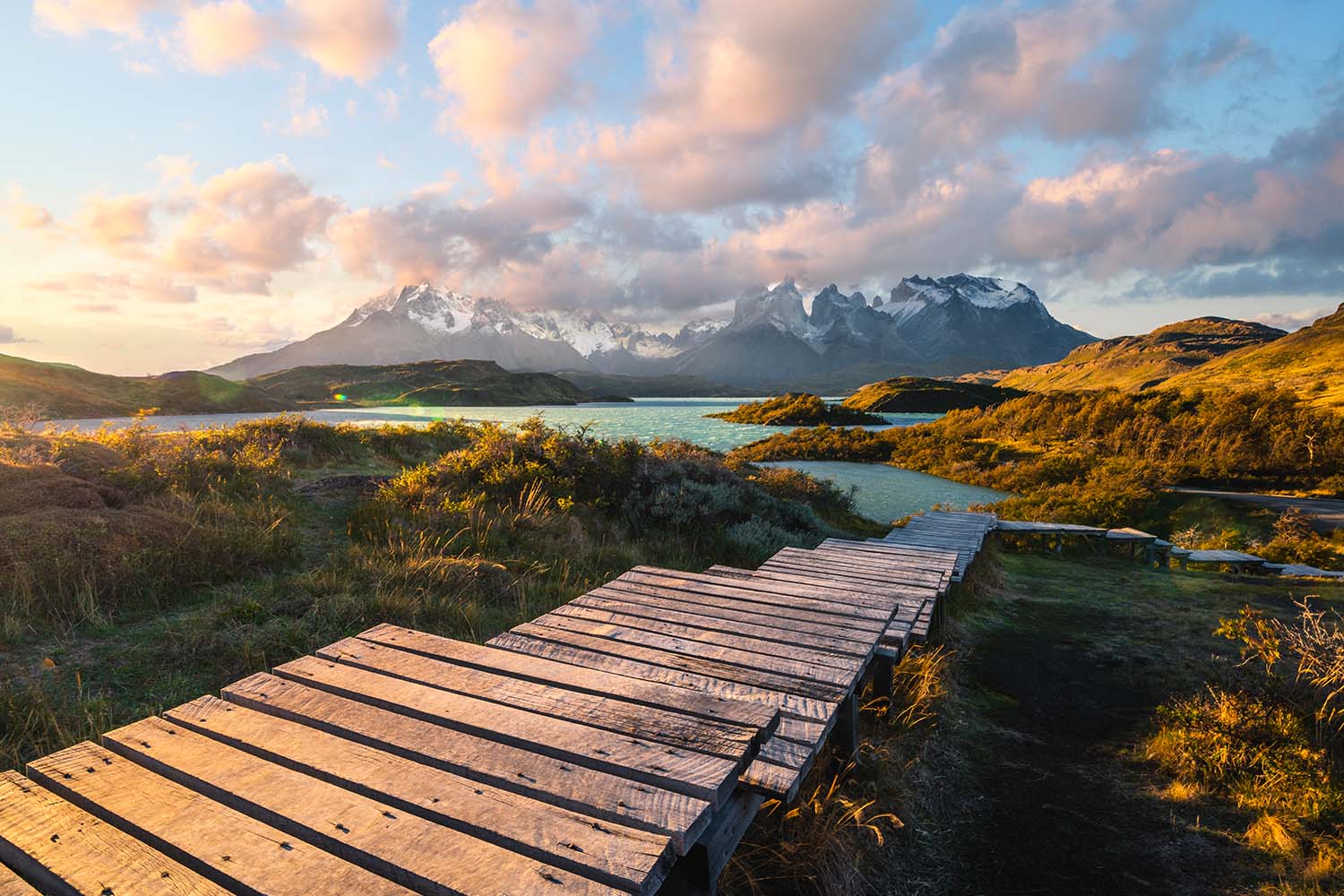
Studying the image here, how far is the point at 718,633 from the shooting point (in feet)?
14.9

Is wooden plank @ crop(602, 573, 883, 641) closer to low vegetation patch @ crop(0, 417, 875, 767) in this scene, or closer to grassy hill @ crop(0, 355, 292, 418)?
low vegetation patch @ crop(0, 417, 875, 767)

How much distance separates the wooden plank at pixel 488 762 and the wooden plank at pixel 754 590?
3.06m

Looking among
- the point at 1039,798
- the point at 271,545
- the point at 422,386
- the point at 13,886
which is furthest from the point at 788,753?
the point at 422,386

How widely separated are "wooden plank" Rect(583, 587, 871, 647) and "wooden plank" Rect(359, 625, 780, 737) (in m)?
1.33

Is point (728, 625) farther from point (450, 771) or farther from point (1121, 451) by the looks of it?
point (1121, 451)

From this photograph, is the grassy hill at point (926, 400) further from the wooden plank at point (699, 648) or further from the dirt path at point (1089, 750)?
the wooden plank at point (699, 648)

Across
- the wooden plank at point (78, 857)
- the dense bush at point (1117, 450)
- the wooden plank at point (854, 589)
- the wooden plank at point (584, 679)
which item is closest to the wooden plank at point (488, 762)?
the wooden plank at point (584, 679)

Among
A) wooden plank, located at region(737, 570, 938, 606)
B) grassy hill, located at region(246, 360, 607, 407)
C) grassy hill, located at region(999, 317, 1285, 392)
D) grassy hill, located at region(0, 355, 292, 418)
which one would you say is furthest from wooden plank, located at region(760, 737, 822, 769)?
grassy hill, located at region(999, 317, 1285, 392)

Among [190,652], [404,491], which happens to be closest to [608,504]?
[404,491]

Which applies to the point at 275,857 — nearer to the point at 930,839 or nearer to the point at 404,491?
the point at 930,839

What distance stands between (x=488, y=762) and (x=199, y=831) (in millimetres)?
997

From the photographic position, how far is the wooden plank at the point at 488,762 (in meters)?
2.23

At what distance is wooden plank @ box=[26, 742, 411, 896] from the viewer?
1.91 metres

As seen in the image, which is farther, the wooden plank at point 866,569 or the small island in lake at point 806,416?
the small island in lake at point 806,416
